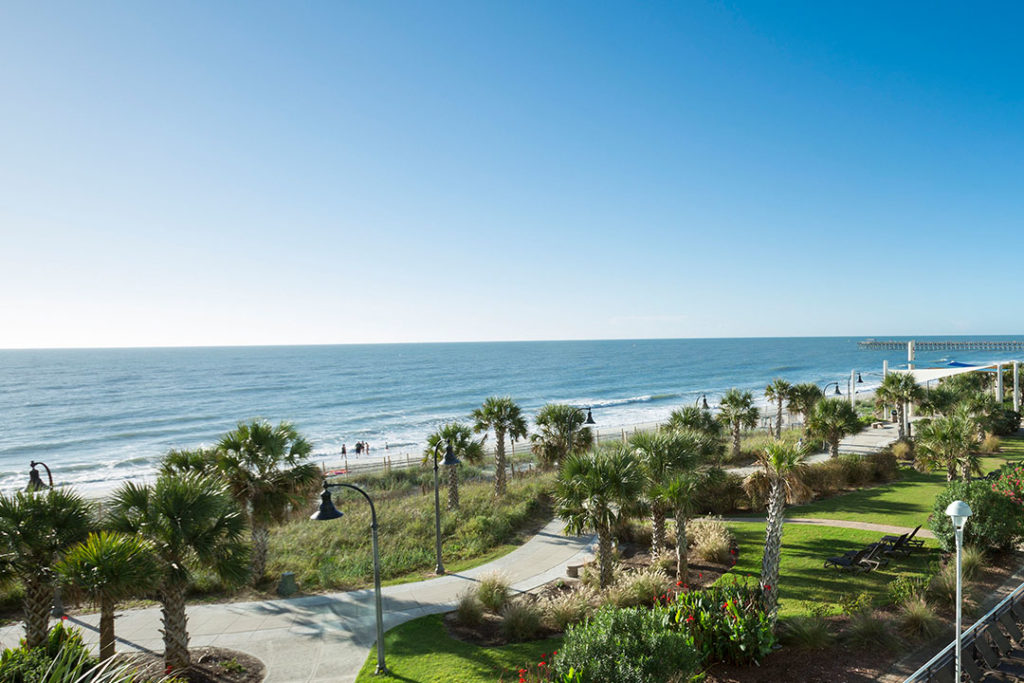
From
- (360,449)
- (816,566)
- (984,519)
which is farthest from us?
(360,449)

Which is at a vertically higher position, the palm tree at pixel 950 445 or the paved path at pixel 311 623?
the palm tree at pixel 950 445

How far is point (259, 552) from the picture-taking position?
16.6 meters

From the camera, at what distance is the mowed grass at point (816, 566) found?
13.5 metres

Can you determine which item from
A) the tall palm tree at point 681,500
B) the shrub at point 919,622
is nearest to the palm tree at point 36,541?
the tall palm tree at point 681,500

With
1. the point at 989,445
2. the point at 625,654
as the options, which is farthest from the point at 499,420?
the point at 989,445

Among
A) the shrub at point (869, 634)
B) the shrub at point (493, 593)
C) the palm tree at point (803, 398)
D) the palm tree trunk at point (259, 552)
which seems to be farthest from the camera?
the palm tree at point (803, 398)

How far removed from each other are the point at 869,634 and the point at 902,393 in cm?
2805

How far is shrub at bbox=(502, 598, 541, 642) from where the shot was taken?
12.0 meters

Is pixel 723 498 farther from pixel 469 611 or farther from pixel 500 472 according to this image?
pixel 469 611

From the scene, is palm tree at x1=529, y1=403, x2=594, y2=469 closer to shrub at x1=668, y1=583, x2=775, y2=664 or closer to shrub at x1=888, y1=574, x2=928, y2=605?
shrub at x1=888, y1=574, x2=928, y2=605

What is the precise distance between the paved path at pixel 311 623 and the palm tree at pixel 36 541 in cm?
258

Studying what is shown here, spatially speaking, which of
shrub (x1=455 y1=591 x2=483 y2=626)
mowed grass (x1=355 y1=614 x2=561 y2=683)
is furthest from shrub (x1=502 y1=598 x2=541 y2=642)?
shrub (x1=455 y1=591 x2=483 y2=626)

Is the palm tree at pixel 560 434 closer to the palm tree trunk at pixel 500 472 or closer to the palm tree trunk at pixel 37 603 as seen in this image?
the palm tree trunk at pixel 500 472

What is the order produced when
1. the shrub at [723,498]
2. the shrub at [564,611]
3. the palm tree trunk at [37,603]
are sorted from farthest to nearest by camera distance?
the shrub at [723,498] → the shrub at [564,611] → the palm tree trunk at [37,603]
